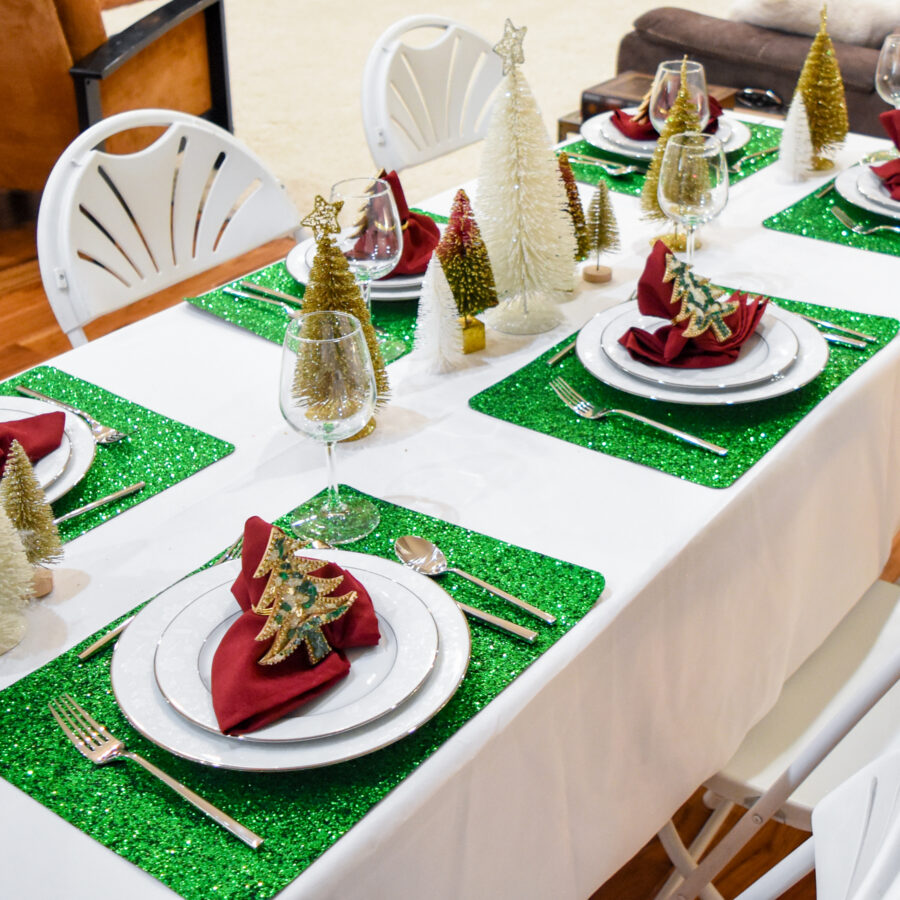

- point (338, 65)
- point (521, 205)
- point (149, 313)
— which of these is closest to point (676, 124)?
point (521, 205)

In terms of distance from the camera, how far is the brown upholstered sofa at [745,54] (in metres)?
3.22

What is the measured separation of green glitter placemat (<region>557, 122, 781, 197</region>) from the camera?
72.5 inches

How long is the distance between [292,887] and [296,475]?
486 millimetres

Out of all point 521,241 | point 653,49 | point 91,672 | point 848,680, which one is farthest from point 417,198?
point 91,672

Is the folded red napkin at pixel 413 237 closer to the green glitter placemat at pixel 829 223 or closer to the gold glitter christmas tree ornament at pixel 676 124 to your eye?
the gold glitter christmas tree ornament at pixel 676 124

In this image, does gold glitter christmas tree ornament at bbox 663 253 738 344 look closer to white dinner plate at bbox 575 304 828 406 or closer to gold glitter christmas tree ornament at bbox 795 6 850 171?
white dinner plate at bbox 575 304 828 406

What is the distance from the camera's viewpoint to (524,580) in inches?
38.1

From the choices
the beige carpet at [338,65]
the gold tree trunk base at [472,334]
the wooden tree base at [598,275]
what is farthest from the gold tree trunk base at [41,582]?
the beige carpet at [338,65]

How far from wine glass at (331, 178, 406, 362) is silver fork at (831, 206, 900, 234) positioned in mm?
752

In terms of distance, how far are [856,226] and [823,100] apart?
11.6 inches

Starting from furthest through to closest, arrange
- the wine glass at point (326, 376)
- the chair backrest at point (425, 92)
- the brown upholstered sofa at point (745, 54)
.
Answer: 1. the brown upholstered sofa at point (745, 54)
2. the chair backrest at point (425, 92)
3. the wine glass at point (326, 376)

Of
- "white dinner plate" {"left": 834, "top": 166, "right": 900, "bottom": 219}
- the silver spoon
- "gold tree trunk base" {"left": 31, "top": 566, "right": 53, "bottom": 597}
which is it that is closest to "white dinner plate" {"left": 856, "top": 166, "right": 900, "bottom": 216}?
"white dinner plate" {"left": 834, "top": 166, "right": 900, "bottom": 219}

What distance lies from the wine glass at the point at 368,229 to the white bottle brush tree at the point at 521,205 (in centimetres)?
16

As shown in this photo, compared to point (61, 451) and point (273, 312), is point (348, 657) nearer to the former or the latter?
point (61, 451)
